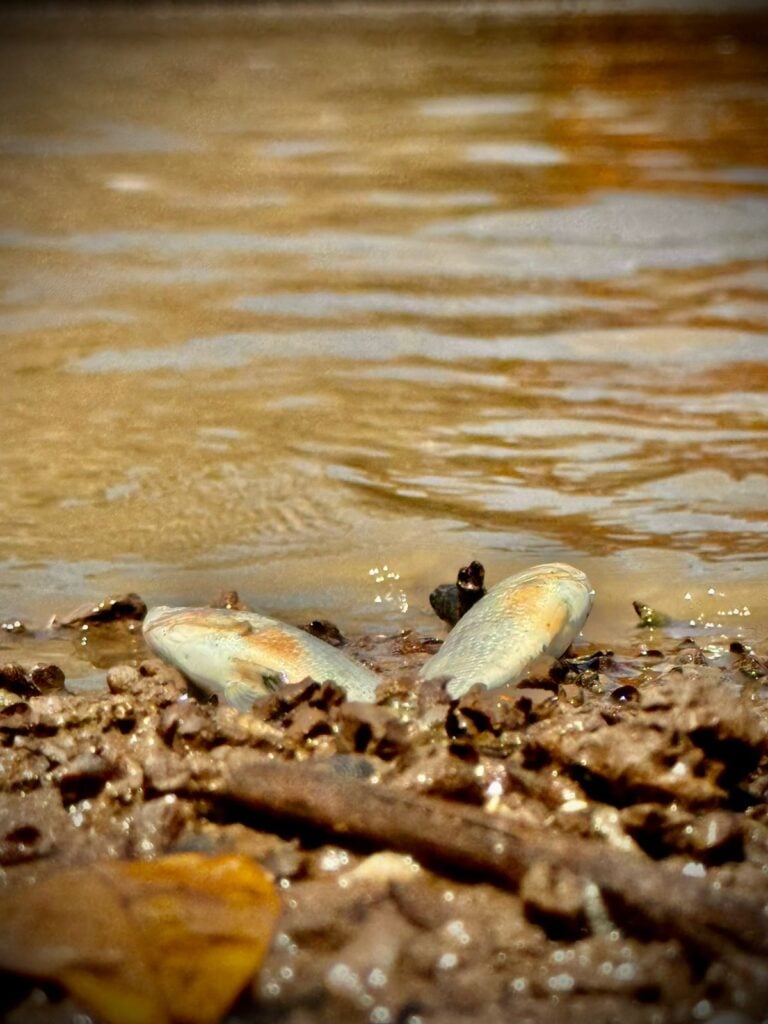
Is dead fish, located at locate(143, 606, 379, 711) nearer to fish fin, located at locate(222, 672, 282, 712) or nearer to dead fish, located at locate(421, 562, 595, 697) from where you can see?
fish fin, located at locate(222, 672, 282, 712)

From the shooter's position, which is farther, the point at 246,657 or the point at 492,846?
the point at 246,657

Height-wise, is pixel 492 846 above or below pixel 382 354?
above

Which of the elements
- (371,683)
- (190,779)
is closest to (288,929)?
(190,779)

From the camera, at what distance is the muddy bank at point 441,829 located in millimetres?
2240

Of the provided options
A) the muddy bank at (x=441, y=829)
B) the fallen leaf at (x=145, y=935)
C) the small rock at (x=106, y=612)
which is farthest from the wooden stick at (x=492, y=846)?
the small rock at (x=106, y=612)

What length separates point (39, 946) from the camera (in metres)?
2.25

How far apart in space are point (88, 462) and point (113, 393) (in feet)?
2.48

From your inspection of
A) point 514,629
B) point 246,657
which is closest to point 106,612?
point 246,657

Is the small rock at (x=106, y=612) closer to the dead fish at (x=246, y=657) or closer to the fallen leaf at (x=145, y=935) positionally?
the dead fish at (x=246, y=657)

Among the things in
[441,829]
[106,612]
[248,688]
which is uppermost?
[441,829]

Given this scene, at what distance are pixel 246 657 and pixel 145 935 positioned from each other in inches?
43.6

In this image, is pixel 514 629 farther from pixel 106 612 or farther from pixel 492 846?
pixel 106 612

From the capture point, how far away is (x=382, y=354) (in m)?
6.66

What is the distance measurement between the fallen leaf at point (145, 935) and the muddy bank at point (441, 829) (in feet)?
0.11
